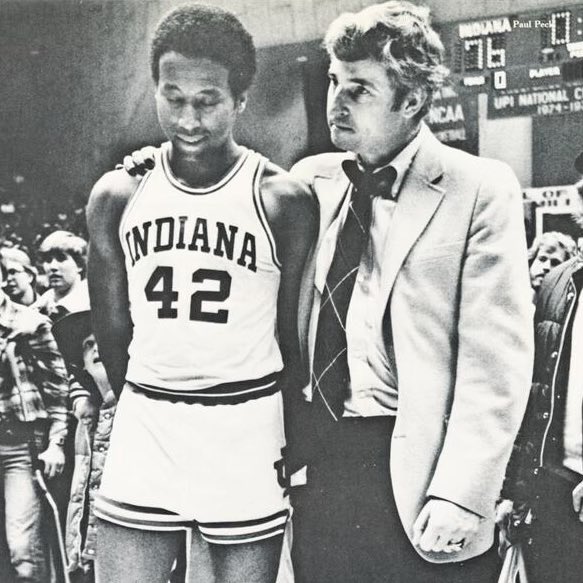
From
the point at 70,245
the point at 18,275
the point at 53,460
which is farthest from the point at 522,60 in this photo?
the point at 53,460

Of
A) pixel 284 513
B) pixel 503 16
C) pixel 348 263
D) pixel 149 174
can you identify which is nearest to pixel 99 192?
pixel 149 174

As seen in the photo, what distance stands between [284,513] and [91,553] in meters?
0.80

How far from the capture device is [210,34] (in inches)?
118

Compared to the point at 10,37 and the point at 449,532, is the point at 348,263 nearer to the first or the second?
the point at 449,532

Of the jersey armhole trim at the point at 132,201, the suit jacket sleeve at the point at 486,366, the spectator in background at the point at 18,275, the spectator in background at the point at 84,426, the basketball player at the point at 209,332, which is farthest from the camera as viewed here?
the spectator in background at the point at 18,275

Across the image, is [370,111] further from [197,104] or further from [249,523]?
[249,523]

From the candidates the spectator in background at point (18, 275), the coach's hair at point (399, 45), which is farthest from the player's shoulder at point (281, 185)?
the spectator in background at point (18, 275)

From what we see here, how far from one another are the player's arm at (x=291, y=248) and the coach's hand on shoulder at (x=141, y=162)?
472 mm

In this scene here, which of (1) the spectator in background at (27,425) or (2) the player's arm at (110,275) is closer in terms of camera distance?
(2) the player's arm at (110,275)

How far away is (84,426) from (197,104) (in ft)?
4.20

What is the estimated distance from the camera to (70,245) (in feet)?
10.5

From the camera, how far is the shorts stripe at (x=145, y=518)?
117 inches

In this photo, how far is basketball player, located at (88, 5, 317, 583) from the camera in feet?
9.67

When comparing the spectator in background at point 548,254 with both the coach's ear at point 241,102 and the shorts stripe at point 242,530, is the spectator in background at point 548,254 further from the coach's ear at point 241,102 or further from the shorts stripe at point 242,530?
the shorts stripe at point 242,530
